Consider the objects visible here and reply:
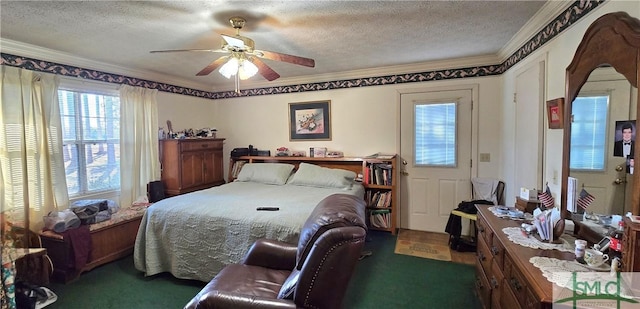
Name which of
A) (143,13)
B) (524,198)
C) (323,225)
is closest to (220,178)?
(143,13)

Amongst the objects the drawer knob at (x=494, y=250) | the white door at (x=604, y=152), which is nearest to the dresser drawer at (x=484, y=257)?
the drawer knob at (x=494, y=250)

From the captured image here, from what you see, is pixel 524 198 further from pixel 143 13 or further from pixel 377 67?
pixel 143 13

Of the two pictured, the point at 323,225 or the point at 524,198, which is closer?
the point at 323,225

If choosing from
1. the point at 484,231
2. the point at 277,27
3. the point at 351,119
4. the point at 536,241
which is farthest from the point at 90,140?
the point at 536,241

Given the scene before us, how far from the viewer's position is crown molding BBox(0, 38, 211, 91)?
262cm

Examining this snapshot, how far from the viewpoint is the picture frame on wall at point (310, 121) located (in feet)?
13.9

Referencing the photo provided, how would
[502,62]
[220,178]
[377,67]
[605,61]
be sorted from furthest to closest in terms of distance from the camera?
1. [220,178]
2. [377,67]
3. [502,62]
4. [605,61]

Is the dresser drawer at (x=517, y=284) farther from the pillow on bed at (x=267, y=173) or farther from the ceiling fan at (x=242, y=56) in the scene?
the pillow on bed at (x=267, y=173)

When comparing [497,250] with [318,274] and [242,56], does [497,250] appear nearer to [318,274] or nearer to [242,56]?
[318,274]

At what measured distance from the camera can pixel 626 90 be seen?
1.28m

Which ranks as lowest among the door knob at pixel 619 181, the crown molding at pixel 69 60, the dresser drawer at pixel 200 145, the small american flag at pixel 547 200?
the small american flag at pixel 547 200

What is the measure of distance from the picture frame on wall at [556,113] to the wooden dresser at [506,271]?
2.45 feet

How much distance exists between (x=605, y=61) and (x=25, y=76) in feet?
14.2

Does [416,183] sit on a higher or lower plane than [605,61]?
lower
